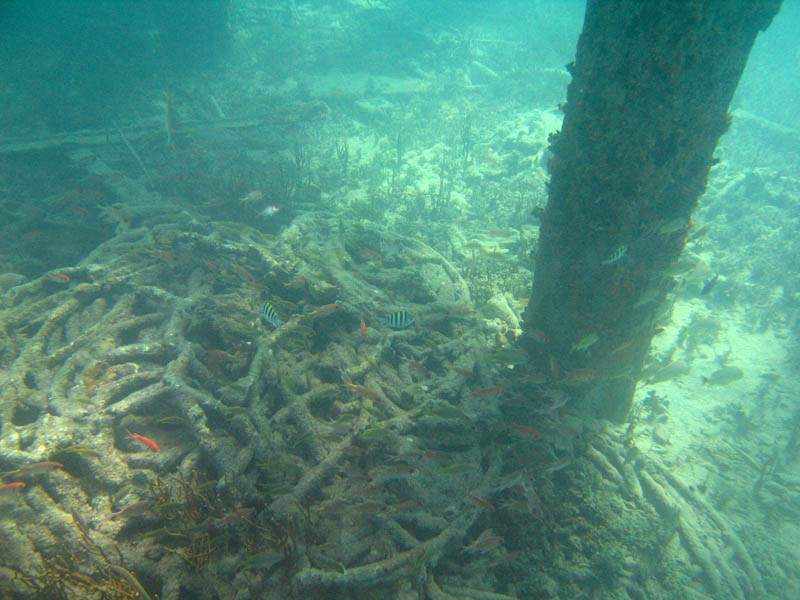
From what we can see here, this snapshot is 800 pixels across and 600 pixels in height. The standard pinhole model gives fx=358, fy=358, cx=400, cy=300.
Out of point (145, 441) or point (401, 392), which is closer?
point (145, 441)

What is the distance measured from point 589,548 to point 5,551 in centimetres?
563

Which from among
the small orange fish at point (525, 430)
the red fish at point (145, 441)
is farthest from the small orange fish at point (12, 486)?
the small orange fish at point (525, 430)

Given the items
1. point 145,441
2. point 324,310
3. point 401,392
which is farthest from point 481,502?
point 145,441

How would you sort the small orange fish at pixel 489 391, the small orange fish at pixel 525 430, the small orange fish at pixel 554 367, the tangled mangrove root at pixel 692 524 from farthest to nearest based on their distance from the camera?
the tangled mangrove root at pixel 692 524
the small orange fish at pixel 554 367
the small orange fish at pixel 489 391
the small orange fish at pixel 525 430

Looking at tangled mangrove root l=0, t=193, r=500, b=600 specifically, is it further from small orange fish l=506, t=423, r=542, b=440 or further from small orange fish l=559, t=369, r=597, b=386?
small orange fish l=559, t=369, r=597, b=386

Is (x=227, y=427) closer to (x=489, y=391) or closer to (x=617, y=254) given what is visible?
(x=489, y=391)

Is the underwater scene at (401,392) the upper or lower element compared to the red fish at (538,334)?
lower

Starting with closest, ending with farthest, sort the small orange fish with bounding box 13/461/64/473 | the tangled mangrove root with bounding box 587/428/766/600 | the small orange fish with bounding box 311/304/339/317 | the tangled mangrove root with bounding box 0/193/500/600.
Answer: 1. the tangled mangrove root with bounding box 0/193/500/600
2. the small orange fish with bounding box 13/461/64/473
3. the tangled mangrove root with bounding box 587/428/766/600
4. the small orange fish with bounding box 311/304/339/317

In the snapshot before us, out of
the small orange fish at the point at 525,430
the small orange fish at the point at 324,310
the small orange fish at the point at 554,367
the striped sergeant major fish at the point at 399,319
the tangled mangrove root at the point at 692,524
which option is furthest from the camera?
the small orange fish at the point at 324,310

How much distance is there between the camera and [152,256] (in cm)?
672

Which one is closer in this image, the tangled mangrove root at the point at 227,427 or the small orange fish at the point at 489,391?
the tangled mangrove root at the point at 227,427

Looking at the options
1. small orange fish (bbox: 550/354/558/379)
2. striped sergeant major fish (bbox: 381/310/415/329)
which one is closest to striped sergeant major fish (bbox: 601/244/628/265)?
small orange fish (bbox: 550/354/558/379)

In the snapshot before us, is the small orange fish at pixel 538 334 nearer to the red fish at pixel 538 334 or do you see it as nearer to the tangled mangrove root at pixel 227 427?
the red fish at pixel 538 334

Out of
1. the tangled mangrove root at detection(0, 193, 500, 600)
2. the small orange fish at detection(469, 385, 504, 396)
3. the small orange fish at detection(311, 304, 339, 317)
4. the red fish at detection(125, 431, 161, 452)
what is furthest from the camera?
the small orange fish at detection(311, 304, 339, 317)
